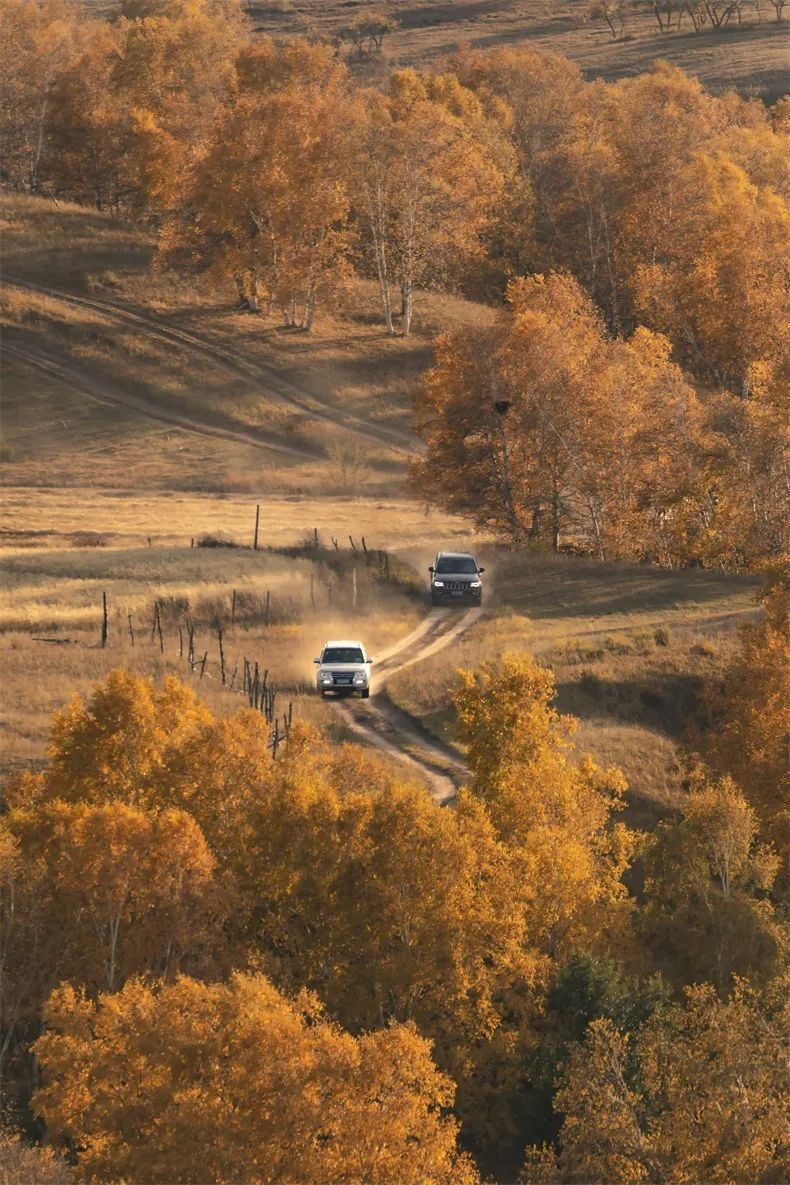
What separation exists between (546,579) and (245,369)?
129ft

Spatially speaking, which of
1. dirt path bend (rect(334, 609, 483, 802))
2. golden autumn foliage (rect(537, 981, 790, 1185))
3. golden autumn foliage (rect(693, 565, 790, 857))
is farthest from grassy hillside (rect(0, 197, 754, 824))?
golden autumn foliage (rect(537, 981, 790, 1185))

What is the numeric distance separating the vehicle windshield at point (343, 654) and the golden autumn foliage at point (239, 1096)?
76.2 feet

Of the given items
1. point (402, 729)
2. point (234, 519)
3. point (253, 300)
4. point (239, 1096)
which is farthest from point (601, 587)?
point (253, 300)

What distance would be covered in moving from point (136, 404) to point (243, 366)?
7.97m

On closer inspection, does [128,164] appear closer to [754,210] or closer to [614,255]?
[614,255]

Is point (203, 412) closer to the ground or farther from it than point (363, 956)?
farther from it

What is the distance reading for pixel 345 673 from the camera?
5259 cm

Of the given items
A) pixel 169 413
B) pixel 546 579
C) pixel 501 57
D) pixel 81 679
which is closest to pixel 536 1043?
pixel 81 679

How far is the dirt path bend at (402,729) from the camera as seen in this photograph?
4756 centimetres

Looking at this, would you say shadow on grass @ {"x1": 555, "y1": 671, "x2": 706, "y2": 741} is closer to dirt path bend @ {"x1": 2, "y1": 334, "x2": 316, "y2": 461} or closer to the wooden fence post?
the wooden fence post

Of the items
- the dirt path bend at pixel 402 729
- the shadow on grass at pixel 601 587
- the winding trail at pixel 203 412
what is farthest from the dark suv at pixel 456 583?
the dirt path bend at pixel 402 729

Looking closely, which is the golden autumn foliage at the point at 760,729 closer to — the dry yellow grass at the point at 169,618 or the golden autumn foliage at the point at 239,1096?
the dry yellow grass at the point at 169,618

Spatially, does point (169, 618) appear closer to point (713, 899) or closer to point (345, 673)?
point (345, 673)

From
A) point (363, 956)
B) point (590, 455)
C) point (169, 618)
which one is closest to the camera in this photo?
point (363, 956)
